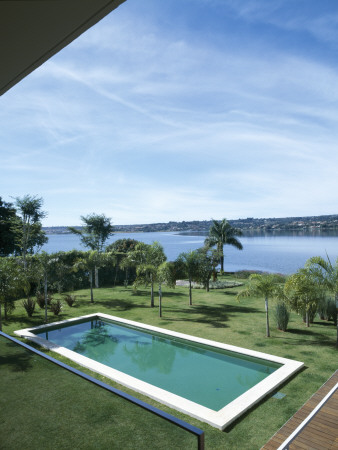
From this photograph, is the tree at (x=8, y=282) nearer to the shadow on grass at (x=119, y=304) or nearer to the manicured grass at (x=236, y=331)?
the manicured grass at (x=236, y=331)

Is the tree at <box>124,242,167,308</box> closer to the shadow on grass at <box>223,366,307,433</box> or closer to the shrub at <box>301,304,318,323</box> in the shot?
the shrub at <box>301,304,318,323</box>

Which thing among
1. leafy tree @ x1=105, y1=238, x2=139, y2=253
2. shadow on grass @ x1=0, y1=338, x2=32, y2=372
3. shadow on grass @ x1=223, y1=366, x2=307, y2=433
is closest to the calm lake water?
leafy tree @ x1=105, y1=238, x2=139, y2=253

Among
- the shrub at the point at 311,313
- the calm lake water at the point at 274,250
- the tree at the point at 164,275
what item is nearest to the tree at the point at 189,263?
the calm lake water at the point at 274,250

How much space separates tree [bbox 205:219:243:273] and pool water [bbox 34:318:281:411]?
17.2 m

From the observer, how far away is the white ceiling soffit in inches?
43.6

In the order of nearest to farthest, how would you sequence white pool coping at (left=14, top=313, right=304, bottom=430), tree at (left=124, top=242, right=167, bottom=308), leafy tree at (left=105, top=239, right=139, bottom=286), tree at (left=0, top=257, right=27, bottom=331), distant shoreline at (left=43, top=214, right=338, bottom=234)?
white pool coping at (left=14, top=313, right=304, bottom=430)
tree at (left=0, top=257, right=27, bottom=331)
tree at (left=124, top=242, right=167, bottom=308)
leafy tree at (left=105, top=239, right=139, bottom=286)
distant shoreline at (left=43, top=214, right=338, bottom=234)

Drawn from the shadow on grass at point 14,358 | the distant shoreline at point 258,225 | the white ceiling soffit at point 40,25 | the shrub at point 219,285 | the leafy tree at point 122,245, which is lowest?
the shrub at point 219,285

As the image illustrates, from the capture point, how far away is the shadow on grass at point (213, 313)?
465 inches

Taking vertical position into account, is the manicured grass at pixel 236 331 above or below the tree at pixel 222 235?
below

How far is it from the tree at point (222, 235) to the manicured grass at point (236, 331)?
30.1 ft

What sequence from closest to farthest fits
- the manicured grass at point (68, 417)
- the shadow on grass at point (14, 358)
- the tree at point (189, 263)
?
the manicured grass at point (68, 417), the shadow on grass at point (14, 358), the tree at point (189, 263)

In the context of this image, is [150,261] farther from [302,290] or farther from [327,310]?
[327,310]

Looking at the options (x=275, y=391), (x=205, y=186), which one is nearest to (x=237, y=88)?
(x=275, y=391)

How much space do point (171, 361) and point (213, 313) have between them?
493 centimetres
